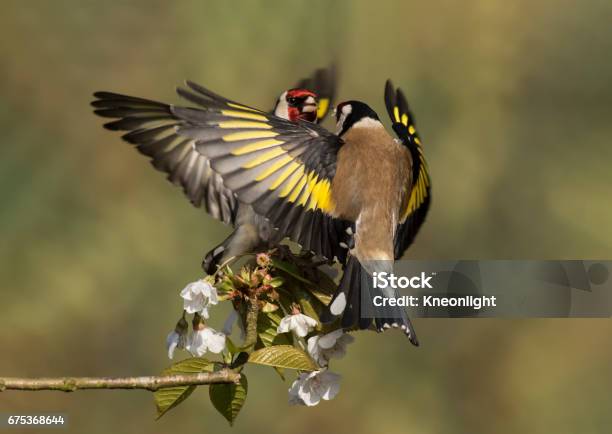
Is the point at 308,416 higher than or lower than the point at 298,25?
lower

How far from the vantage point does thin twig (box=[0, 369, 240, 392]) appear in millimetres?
2076

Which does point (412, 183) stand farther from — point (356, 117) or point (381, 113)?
point (381, 113)

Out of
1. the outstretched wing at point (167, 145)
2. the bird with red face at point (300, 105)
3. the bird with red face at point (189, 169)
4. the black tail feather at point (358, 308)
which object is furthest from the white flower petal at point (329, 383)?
the bird with red face at point (300, 105)

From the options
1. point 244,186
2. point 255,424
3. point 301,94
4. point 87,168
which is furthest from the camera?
point 87,168

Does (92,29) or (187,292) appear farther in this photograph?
(92,29)

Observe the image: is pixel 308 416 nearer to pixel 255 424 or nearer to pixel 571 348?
pixel 255 424

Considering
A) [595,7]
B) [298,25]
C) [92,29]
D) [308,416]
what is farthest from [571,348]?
[92,29]

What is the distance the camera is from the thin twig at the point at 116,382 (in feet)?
6.81

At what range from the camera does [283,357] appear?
2.41 metres

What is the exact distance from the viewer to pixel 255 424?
536cm

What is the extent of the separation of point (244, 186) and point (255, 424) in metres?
3.12

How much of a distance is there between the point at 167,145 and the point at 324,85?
123 cm

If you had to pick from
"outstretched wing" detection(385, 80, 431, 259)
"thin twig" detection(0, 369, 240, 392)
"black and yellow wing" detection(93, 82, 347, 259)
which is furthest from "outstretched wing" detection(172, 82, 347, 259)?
"thin twig" detection(0, 369, 240, 392)

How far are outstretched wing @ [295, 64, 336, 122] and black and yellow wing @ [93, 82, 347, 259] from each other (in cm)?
128
